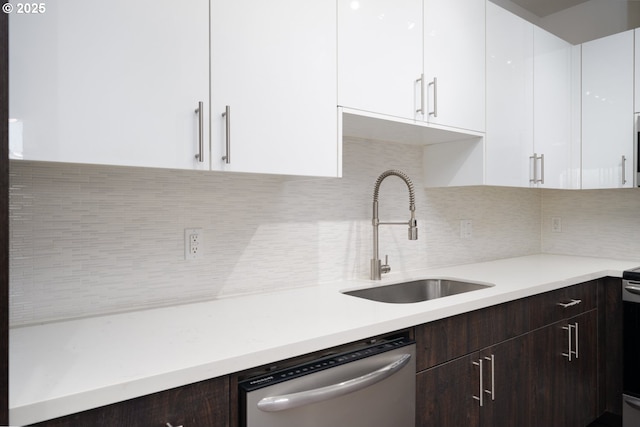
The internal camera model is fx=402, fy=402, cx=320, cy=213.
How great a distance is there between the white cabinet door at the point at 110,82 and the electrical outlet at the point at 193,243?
1.35 ft

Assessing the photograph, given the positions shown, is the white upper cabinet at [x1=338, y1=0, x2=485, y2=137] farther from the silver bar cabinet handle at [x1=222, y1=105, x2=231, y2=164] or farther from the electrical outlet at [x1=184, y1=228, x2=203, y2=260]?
the electrical outlet at [x1=184, y1=228, x2=203, y2=260]

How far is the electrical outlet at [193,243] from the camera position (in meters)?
1.49

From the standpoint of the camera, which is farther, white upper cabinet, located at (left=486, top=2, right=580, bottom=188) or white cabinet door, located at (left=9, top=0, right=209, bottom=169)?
white upper cabinet, located at (left=486, top=2, right=580, bottom=188)

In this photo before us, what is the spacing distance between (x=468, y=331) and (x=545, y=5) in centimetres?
271

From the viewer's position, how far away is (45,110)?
0.95 m

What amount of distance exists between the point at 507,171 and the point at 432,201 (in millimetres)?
434

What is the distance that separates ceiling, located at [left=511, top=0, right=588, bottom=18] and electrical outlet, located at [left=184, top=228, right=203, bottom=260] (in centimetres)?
283

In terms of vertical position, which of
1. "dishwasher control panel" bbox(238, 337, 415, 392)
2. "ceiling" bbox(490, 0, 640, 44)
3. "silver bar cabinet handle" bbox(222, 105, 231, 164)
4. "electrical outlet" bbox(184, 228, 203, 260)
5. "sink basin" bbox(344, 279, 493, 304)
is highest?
"ceiling" bbox(490, 0, 640, 44)

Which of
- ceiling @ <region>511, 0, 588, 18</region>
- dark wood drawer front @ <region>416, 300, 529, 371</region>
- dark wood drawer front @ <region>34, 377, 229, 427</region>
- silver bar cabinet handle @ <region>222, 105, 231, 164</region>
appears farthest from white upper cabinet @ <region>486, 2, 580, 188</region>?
dark wood drawer front @ <region>34, 377, 229, 427</region>

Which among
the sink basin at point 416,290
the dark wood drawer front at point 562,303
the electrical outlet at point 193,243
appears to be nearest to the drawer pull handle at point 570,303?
the dark wood drawer front at point 562,303

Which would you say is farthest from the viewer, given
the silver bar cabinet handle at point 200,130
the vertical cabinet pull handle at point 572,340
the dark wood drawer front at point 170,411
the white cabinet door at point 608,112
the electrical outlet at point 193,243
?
the white cabinet door at point 608,112

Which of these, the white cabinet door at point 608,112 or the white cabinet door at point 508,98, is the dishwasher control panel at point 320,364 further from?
the white cabinet door at point 608,112

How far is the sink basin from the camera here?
6.15ft

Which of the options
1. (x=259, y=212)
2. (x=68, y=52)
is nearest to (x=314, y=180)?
(x=259, y=212)
